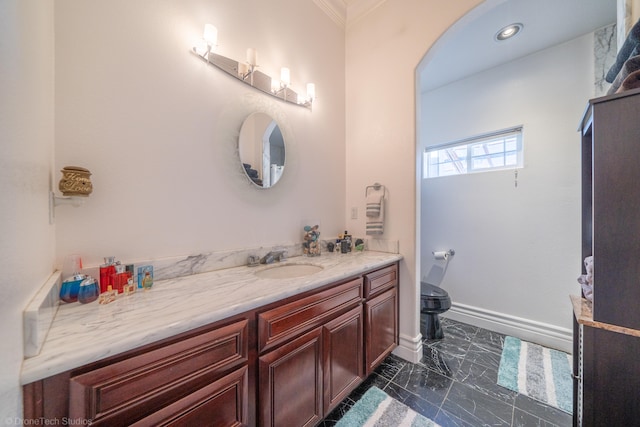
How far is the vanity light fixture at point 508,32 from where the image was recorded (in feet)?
5.91

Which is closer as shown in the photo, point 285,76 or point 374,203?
point 285,76

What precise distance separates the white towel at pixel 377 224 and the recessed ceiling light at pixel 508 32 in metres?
1.71

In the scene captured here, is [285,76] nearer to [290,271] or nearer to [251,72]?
[251,72]

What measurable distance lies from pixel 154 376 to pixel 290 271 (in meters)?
0.90

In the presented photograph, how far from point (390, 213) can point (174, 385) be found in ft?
5.43

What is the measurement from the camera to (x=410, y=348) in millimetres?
1736

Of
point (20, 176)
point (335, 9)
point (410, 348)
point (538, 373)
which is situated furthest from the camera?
point (335, 9)

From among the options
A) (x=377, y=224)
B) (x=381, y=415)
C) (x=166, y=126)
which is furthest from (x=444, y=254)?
(x=166, y=126)

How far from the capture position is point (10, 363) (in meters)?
0.42

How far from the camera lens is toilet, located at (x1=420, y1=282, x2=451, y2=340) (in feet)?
6.33

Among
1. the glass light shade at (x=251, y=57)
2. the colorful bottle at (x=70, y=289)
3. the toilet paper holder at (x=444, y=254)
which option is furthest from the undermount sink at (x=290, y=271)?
the toilet paper holder at (x=444, y=254)

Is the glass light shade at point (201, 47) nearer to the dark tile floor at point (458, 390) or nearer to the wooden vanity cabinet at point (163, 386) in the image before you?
the wooden vanity cabinet at point (163, 386)

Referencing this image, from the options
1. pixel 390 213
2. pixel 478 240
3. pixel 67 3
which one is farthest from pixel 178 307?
pixel 478 240

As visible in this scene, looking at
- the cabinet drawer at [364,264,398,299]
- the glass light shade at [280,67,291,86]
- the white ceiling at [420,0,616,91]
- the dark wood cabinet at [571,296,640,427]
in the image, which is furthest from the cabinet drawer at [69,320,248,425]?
the white ceiling at [420,0,616,91]
